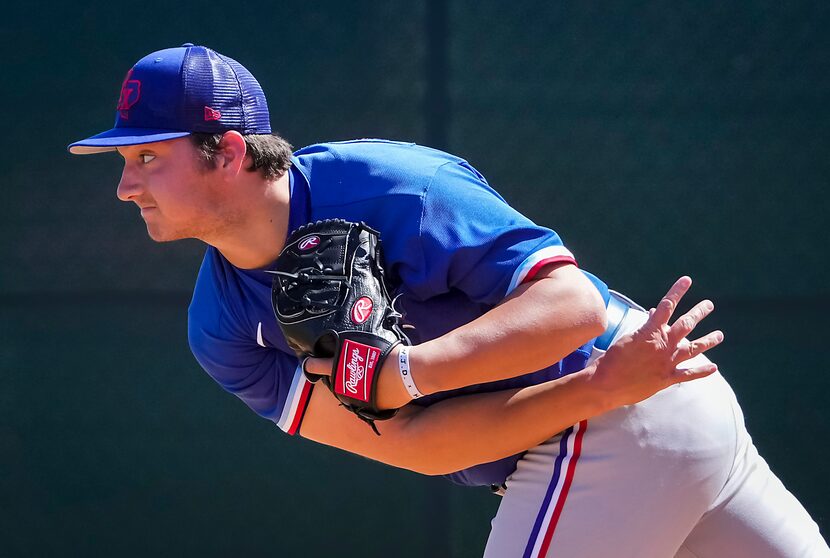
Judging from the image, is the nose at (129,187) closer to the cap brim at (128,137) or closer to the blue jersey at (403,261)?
the cap brim at (128,137)

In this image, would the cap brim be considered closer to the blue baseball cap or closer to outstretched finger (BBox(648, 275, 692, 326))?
the blue baseball cap

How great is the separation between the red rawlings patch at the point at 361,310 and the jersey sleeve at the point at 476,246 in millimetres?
117

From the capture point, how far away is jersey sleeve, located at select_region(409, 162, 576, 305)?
1833mm

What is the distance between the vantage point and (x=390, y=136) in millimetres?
3521

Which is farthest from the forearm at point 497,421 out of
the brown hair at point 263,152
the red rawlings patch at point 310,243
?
the brown hair at point 263,152

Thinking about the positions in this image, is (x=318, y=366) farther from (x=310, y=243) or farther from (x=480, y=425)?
(x=480, y=425)

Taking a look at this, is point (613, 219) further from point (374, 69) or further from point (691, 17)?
point (374, 69)

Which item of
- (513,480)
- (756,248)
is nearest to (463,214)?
(513,480)

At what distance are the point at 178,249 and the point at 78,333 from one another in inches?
16.7

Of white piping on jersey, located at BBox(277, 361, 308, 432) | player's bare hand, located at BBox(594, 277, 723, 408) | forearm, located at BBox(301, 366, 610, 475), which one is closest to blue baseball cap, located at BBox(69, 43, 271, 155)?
white piping on jersey, located at BBox(277, 361, 308, 432)

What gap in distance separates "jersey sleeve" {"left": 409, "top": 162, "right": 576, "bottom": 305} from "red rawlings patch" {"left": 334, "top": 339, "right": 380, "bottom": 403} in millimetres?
182

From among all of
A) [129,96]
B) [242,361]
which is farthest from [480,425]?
[129,96]

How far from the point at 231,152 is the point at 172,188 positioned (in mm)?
120

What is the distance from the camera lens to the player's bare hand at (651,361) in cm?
186
